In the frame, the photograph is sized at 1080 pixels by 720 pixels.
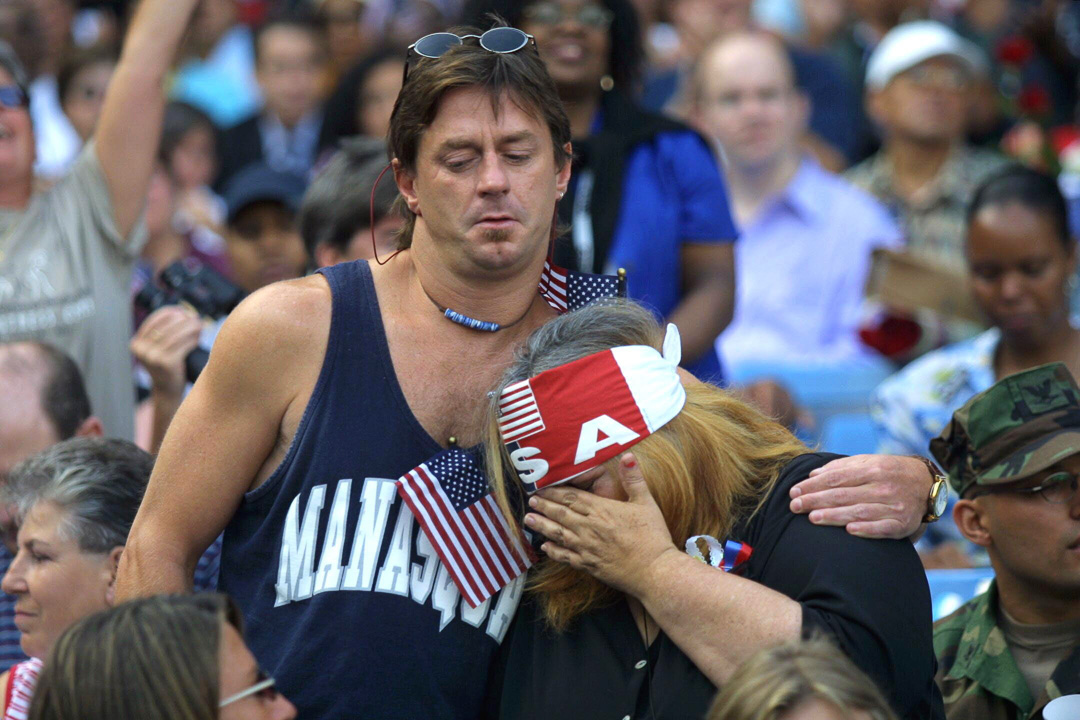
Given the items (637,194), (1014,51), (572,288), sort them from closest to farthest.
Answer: (572,288) → (637,194) → (1014,51)

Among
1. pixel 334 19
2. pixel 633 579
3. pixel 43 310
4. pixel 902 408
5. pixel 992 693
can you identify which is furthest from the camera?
pixel 334 19

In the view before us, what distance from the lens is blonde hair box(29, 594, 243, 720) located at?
2.00 m

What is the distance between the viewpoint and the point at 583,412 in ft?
8.07

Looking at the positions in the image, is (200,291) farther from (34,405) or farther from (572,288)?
(572,288)

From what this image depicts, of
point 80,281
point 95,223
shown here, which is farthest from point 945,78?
point 80,281

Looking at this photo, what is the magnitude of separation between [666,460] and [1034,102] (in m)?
5.06

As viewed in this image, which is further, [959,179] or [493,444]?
[959,179]

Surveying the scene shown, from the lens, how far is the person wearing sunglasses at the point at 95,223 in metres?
4.00

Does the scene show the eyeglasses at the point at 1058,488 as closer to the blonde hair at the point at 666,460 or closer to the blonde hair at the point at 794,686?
the blonde hair at the point at 666,460

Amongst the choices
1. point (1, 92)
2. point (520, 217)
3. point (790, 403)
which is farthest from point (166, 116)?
point (520, 217)

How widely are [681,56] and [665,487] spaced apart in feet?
19.8

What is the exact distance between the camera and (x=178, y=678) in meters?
2.04

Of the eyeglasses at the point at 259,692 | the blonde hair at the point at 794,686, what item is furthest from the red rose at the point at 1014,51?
the eyeglasses at the point at 259,692

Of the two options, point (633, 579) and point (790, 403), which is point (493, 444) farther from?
point (790, 403)
